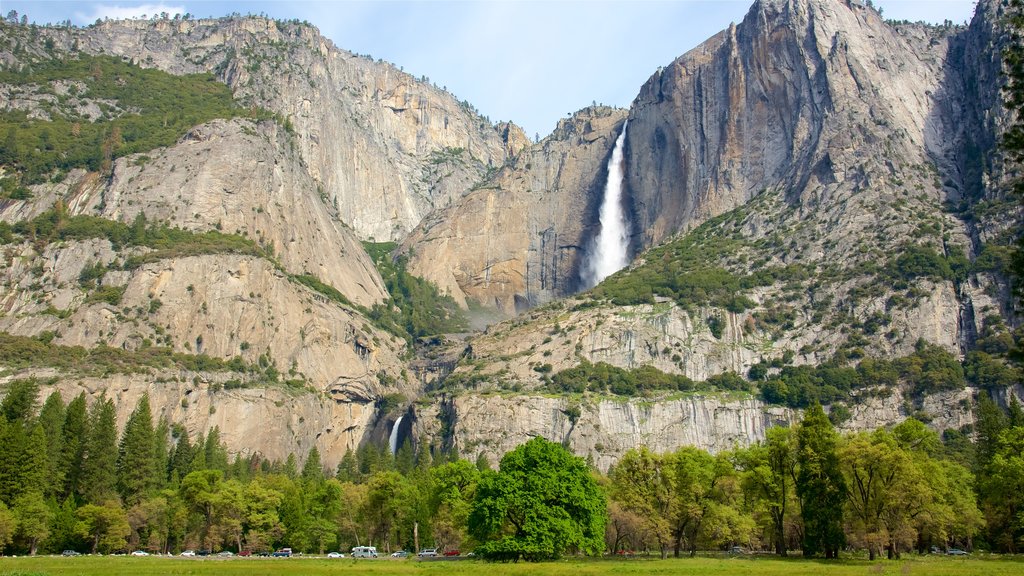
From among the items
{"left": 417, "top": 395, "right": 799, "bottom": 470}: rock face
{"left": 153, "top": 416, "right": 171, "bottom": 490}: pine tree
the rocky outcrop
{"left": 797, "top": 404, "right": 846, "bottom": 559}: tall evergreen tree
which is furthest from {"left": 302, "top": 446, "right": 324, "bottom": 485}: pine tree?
{"left": 797, "top": 404, "right": 846, "bottom": 559}: tall evergreen tree

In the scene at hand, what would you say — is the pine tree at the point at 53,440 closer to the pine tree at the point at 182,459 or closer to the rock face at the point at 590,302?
the pine tree at the point at 182,459

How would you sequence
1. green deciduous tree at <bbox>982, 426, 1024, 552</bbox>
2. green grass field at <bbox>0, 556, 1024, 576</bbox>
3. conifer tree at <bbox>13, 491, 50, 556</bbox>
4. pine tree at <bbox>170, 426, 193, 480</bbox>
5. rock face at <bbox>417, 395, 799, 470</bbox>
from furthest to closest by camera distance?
rock face at <bbox>417, 395, 799, 470</bbox>, pine tree at <bbox>170, 426, 193, 480</bbox>, conifer tree at <bbox>13, 491, 50, 556</bbox>, green deciduous tree at <bbox>982, 426, 1024, 552</bbox>, green grass field at <bbox>0, 556, 1024, 576</bbox>

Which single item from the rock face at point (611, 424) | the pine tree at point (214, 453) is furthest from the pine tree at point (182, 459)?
the rock face at point (611, 424)

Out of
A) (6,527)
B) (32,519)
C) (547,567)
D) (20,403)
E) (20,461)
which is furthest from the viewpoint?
(20,403)

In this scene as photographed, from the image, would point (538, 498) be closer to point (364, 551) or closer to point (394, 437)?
point (364, 551)

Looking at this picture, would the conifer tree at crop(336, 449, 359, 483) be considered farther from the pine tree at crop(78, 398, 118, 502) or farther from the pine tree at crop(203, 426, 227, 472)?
the pine tree at crop(78, 398, 118, 502)

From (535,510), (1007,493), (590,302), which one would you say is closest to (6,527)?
(535,510)
